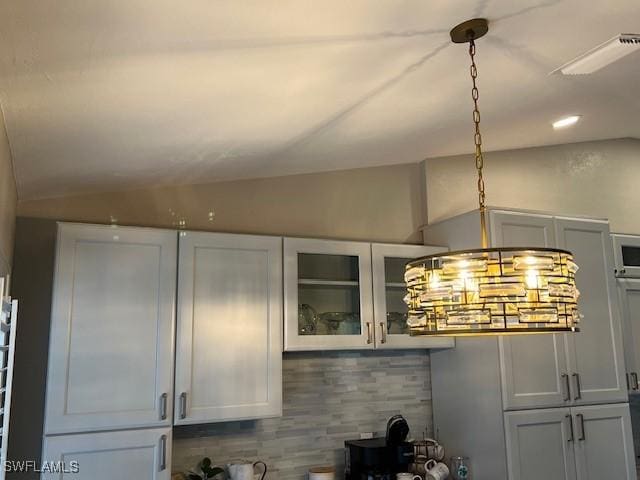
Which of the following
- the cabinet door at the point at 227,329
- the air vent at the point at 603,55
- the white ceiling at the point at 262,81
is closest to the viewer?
the white ceiling at the point at 262,81

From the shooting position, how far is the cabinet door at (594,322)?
3.25 meters

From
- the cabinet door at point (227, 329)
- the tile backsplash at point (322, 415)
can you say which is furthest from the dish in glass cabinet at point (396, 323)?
the cabinet door at point (227, 329)

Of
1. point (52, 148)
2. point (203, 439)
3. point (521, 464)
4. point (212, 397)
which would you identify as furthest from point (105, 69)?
point (521, 464)

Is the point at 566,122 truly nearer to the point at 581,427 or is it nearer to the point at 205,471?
the point at 581,427

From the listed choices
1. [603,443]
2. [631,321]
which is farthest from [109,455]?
[631,321]

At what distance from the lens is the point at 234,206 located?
328cm

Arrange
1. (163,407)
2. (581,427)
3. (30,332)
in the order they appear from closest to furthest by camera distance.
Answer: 1. (163,407)
2. (30,332)
3. (581,427)

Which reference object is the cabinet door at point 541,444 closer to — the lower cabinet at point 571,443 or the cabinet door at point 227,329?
the lower cabinet at point 571,443

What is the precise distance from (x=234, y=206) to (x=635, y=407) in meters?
3.27

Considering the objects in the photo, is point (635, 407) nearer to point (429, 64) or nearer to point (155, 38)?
point (429, 64)

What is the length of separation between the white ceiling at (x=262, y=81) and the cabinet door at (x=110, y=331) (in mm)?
357

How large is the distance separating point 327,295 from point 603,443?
5.83ft

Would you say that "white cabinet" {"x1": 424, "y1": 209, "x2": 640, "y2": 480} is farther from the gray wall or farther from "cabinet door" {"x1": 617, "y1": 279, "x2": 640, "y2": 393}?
the gray wall

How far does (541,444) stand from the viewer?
305 centimetres
